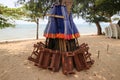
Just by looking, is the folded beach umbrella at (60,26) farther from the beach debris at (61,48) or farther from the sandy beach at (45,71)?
the sandy beach at (45,71)

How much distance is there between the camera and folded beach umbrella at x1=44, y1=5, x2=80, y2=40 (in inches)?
234

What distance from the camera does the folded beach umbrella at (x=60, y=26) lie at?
19.5 ft

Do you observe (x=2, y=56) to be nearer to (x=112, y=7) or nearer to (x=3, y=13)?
(x=3, y=13)

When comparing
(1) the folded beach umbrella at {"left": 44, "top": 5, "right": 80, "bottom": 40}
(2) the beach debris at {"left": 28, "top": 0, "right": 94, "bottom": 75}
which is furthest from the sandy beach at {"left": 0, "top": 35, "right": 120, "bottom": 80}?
(1) the folded beach umbrella at {"left": 44, "top": 5, "right": 80, "bottom": 40}

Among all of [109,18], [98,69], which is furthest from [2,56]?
[109,18]

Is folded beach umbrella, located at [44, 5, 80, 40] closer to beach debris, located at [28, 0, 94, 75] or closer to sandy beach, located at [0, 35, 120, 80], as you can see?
beach debris, located at [28, 0, 94, 75]

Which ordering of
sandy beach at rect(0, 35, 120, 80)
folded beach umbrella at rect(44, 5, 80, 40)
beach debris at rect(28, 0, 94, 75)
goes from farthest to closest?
folded beach umbrella at rect(44, 5, 80, 40) → beach debris at rect(28, 0, 94, 75) → sandy beach at rect(0, 35, 120, 80)

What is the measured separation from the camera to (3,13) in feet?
40.4

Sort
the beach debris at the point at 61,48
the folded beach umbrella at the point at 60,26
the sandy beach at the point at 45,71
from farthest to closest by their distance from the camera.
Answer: the folded beach umbrella at the point at 60,26, the beach debris at the point at 61,48, the sandy beach at the point at 45,71

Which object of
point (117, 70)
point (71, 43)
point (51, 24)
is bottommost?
point (117, 70)

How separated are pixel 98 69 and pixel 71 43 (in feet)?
3.93

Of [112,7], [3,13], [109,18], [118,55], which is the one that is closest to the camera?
[118,55]

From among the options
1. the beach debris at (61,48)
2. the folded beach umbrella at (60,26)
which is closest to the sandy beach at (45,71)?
the beach debris at (61,48)

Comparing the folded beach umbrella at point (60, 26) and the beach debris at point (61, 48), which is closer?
the beach debris at point (61, 48)
